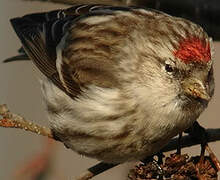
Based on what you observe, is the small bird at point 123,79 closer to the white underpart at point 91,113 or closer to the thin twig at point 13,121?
the white underpart at point 91,113

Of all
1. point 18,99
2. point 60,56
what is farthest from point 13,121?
point 18,99

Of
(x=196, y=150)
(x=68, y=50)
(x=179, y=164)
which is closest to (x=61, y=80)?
(x=68, y=50)

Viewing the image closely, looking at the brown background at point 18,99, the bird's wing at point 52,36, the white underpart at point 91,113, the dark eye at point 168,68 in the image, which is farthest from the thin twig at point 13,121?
the brown background at point 18,99

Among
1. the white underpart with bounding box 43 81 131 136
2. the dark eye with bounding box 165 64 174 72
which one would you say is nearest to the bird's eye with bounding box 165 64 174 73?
the dark eye with bounding box 165 64 174 72

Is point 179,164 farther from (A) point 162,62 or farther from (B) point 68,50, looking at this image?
(B) point 68,50

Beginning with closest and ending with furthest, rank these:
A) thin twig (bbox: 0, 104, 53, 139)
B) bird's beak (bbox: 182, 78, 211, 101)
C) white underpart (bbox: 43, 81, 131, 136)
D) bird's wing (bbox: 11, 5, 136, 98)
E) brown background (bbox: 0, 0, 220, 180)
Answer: bird's beak (bbox: 182, 78, 211, 101) → thin twig (bbox: 0, 104, 53, 139) → white underpart (bbox: 43, 81, 131, 136) → bird's wing (bbox: 11, 5, 136, 98) → brown background (bbox: 0, 0, 220, 180)

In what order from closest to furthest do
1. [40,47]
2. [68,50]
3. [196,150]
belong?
1. [68,50]
2. [40,47]
3. [196,150]

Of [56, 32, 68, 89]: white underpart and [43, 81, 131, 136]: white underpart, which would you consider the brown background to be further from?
[43, 81, 131, 136]: white underpart
